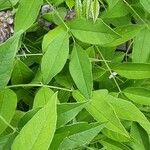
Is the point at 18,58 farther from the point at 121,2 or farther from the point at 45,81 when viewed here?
the point at 121,2

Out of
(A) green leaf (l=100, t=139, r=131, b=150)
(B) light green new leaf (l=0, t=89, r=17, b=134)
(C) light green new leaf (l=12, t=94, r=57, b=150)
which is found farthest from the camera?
(A) green leaf (l=100, t=139, r=131, b=150)

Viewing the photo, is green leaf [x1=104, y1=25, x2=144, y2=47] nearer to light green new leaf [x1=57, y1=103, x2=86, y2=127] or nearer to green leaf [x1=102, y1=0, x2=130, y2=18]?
green leaf [x1=102, y1=0, x2=130, y2=18]

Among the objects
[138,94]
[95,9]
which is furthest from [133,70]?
[95,9]

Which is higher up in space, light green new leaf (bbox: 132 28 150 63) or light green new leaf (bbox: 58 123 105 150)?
light green new leaf (bbox: 58 123 105 150)

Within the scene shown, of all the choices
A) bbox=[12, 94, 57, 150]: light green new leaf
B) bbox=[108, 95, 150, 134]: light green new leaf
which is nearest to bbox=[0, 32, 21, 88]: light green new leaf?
bbox=[12, 94, 57, 150]: light green new leaf

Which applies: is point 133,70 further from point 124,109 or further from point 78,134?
point 78,134

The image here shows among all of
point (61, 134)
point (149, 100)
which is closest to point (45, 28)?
point (149, 100)
